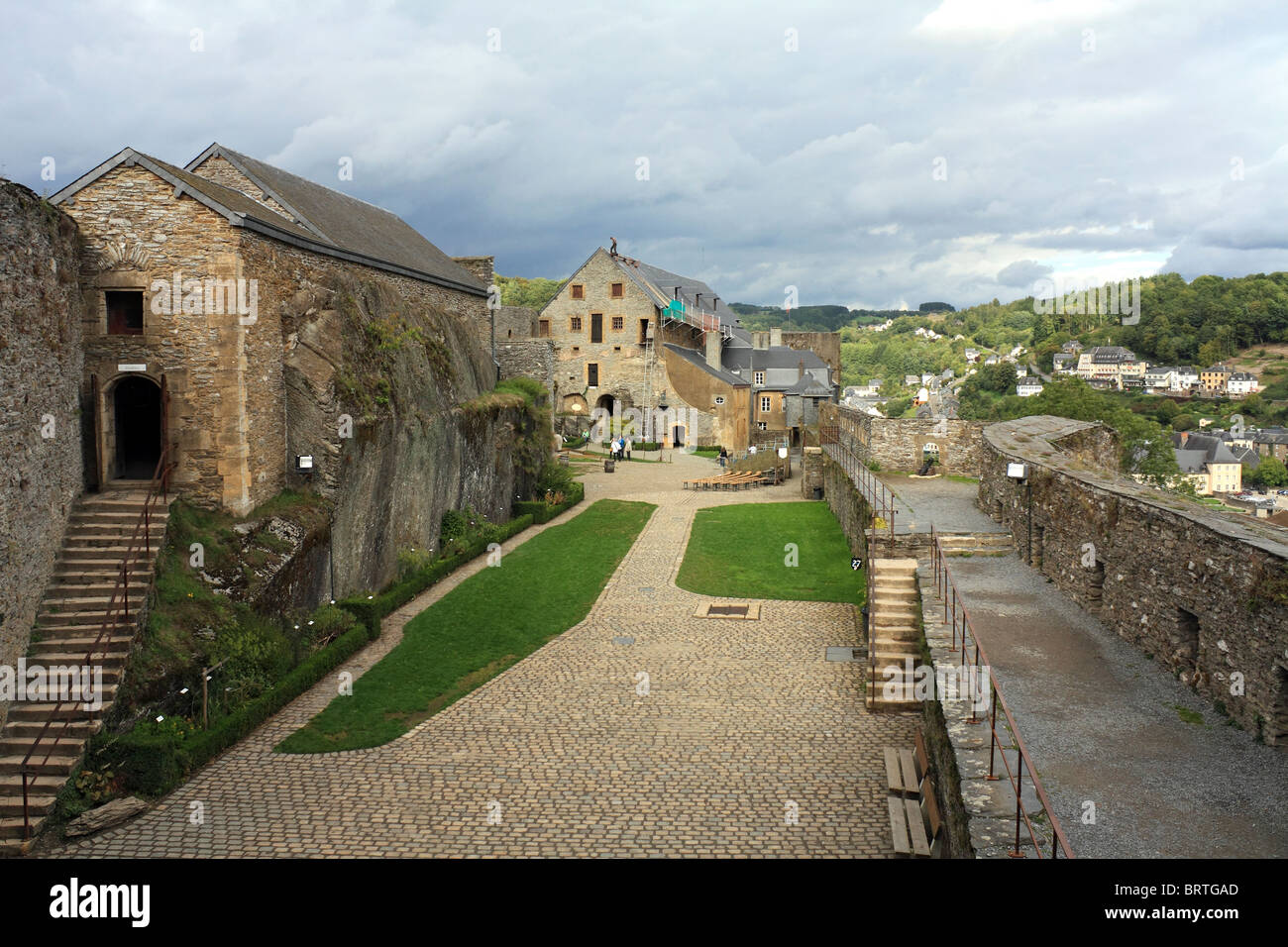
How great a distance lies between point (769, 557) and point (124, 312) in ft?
58.3

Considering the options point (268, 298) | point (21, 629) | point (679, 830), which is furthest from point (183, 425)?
point (679, 830)

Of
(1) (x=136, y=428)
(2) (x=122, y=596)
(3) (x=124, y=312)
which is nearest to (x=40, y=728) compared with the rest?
(2) (x=122, y=596)

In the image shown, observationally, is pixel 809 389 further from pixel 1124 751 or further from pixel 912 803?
pixel 1124 751

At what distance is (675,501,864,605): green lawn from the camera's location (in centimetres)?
2297

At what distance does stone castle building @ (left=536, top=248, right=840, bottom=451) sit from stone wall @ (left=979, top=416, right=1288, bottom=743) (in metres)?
39.2

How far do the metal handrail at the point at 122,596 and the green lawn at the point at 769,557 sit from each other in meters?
12.7

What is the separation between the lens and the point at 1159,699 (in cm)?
1045

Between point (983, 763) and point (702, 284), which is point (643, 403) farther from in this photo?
point (983, 763)

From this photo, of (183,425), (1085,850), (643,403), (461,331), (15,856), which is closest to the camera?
(1085,850)

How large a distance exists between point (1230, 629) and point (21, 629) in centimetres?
1535

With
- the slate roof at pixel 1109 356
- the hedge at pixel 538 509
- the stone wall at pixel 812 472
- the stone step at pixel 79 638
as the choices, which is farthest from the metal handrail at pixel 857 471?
the slate roof at pixel 1109 356

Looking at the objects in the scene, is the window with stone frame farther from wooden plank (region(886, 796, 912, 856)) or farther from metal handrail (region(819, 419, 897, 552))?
metal handrail (region(819, 419, 897, 552))

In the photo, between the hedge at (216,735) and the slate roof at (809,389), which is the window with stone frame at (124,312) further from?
the slate roof at (809,389)

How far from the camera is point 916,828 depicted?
34.2 ft
